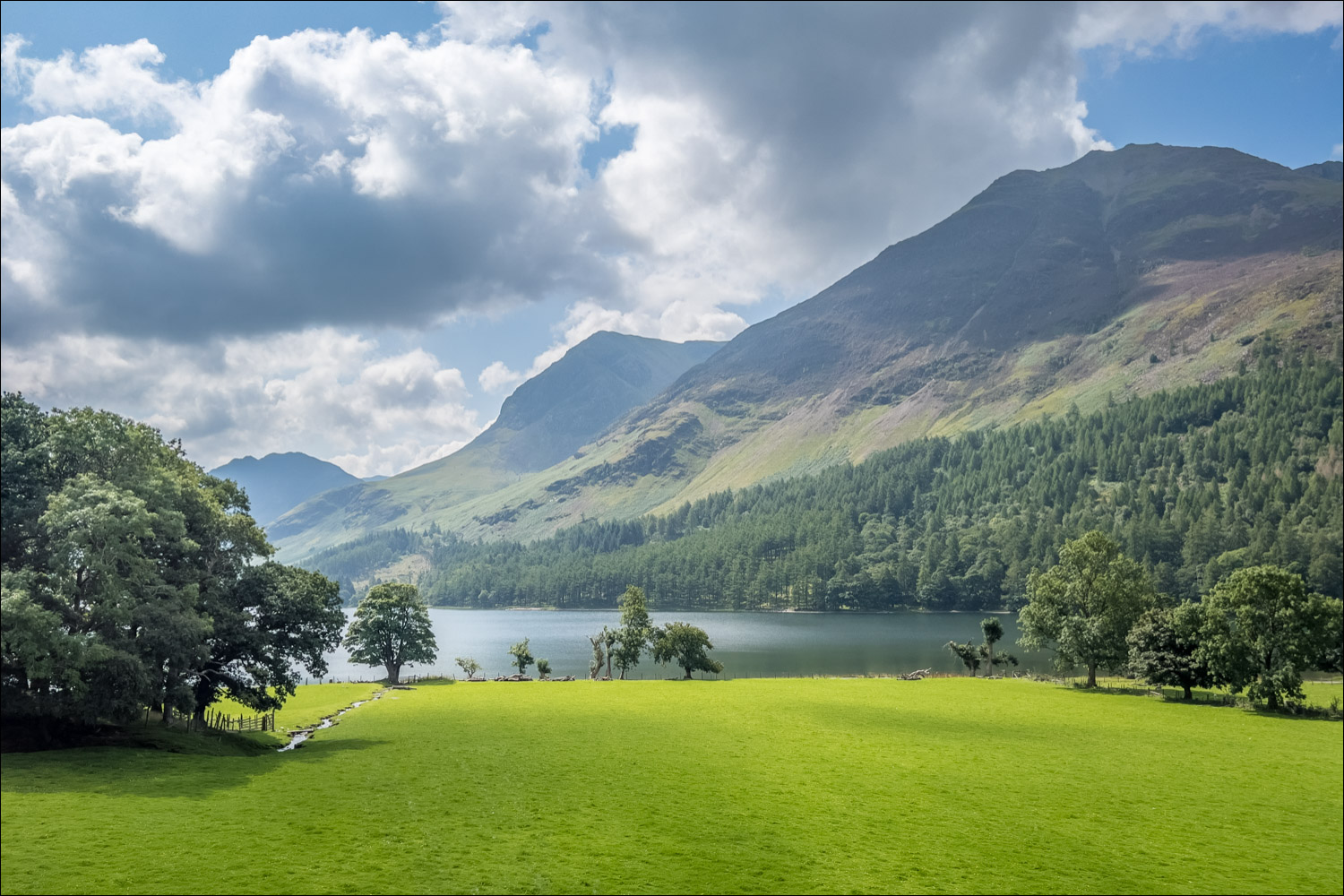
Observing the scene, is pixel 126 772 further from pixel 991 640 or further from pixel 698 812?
pixel 991 640

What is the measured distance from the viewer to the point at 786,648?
132875mm

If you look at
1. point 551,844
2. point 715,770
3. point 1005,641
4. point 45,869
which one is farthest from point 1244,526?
point 45,869

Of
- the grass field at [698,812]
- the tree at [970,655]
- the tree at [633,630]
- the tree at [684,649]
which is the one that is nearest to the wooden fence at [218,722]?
the grass field at [698,812]

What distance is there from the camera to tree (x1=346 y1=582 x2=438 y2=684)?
9206 cm

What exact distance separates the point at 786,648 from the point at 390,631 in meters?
67.8

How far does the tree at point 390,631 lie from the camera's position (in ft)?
302

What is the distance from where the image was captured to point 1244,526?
180500mm

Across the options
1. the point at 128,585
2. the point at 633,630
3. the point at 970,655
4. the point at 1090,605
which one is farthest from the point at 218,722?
the point at 970,655

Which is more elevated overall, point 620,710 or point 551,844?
point 551,844

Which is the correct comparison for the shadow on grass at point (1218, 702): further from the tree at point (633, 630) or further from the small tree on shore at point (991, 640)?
the tree at point (633, 630)

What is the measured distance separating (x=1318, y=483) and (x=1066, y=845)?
8276 inches

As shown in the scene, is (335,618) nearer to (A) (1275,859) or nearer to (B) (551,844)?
(B) (551,844)

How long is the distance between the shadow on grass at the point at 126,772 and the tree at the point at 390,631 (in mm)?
56528

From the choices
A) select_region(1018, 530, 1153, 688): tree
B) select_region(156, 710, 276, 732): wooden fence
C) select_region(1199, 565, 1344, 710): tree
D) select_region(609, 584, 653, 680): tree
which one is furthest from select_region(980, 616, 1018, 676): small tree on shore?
select_region(156, 710, 276, 732): wooden fence
